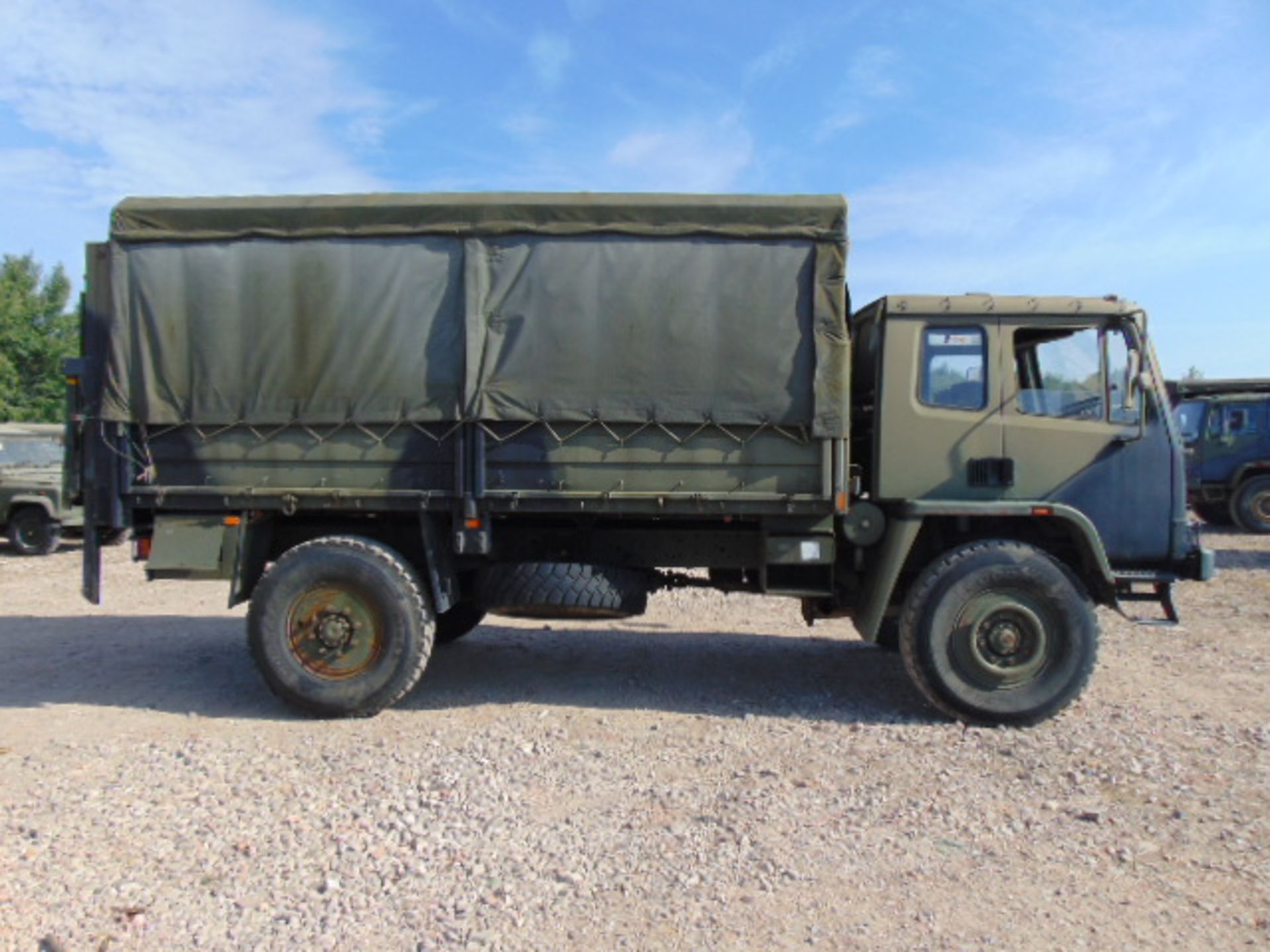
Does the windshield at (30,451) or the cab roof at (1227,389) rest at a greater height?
the cab roof at (1227,389)

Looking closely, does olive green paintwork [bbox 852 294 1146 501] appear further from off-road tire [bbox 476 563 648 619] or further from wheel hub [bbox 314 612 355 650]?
wheel hub [bbox 314 612 355 650]

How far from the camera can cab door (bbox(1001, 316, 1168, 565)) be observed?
5.62 meters

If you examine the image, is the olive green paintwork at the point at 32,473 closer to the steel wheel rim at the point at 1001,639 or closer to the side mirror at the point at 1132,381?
the steel wheel rim at the point at 1001,639

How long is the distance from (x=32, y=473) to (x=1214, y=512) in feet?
67.5

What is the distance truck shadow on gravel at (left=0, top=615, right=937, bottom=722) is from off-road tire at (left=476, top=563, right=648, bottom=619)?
2.08 ft

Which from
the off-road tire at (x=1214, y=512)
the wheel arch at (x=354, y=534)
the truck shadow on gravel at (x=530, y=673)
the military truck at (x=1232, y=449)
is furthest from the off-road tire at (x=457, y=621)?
the off-road tire at (x=1214, y=512)

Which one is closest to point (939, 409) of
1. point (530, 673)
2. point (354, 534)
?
point (530, 673)

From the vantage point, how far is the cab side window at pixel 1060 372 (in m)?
5.67

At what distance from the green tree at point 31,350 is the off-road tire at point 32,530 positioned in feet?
51.7

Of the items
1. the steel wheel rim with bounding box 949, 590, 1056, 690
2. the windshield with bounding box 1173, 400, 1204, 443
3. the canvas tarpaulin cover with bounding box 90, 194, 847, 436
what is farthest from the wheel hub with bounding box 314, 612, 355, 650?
the windshield with bounding box 1173, 400, 1204, 443

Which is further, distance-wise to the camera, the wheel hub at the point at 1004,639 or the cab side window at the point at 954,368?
the cab side window at the point at 954,368

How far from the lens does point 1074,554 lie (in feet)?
19.3

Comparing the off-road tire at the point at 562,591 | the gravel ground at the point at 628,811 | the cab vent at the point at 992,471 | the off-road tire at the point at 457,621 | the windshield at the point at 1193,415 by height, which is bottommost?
the gravel ground at the point at 628,811

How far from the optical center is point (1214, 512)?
18.0 m
